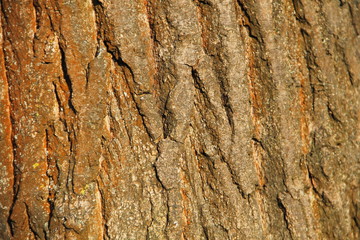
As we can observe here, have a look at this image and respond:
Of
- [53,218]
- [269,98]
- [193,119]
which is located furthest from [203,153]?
[53,218]

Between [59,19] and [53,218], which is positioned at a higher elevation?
[59,19]

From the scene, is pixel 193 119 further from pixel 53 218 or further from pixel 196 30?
pixel 53 218

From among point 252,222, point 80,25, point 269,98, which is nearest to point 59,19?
point 80,25

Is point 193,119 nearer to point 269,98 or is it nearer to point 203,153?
point 203,153

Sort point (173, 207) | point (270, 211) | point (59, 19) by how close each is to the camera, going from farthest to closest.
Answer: point (270, 211)
point (173, 207)
point (59, 19)

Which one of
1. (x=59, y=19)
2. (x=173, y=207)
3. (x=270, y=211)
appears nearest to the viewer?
(x=59, y=19)

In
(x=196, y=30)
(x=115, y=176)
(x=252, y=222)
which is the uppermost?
(x=196, y=30)

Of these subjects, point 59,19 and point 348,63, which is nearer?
point 59,19
